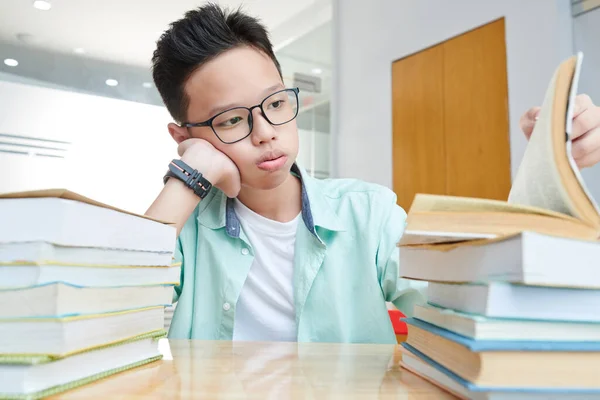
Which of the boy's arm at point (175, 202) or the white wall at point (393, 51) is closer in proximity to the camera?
the boy's arm at point (175, 202)

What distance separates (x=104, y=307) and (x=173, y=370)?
0.11 metres

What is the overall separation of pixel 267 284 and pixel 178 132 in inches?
16.3

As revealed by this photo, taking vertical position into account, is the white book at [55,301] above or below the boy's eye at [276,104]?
below

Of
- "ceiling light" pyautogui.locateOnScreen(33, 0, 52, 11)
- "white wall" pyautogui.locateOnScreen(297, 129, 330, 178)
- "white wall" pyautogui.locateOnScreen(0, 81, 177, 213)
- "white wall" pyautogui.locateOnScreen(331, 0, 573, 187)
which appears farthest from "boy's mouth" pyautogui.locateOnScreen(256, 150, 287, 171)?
"white wall" pyautogui.locateOnScreen(297, 129, 330, 178)

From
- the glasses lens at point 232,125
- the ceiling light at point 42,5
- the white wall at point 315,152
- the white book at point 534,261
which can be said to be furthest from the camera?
the white wall at point 315,152

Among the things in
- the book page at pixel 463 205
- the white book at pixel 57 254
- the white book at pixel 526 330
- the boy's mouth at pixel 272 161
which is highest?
the boy's mouth at pixel 272 161

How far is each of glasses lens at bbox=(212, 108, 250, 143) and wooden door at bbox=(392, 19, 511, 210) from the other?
233 cm

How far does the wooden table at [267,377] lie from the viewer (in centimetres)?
44

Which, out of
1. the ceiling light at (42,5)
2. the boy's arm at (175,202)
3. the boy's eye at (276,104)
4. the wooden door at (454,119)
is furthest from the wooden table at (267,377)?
the ceiling light at (42,5)

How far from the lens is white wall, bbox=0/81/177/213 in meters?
2.91

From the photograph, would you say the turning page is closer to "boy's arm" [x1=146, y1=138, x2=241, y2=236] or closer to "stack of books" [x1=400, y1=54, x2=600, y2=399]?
"stack of books" [x1=400, y1=54, x2=600, y2=399]

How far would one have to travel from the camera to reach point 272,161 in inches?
41.0

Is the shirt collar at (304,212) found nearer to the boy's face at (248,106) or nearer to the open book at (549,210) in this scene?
the boy's face at (248,106)

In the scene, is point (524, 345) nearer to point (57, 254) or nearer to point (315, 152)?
point (57, 254)
